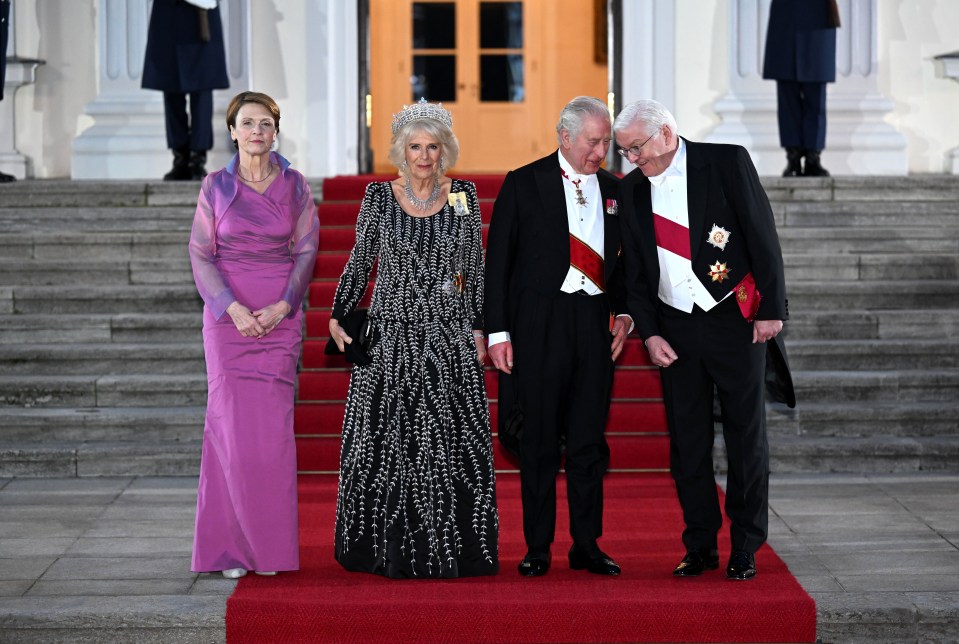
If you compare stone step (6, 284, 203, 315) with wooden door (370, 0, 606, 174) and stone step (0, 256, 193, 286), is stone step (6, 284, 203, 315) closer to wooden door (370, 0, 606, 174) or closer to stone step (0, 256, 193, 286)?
stone step (0, 256, 193, 286)

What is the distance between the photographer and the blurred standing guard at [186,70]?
808 centimetres

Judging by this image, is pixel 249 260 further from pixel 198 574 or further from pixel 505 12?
pixel 505 12

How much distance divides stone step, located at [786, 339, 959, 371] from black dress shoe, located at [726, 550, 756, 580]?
2.42m

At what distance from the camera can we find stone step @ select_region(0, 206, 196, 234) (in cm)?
735

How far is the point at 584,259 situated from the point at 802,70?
4521 millimetres

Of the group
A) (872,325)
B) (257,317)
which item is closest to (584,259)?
(257,317)

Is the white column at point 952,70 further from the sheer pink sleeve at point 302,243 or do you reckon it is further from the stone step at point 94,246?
the sheer pink sleeve at point 302,243

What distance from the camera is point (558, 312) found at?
418 centimetres

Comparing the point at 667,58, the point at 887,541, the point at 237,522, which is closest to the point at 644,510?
the point at 887,541

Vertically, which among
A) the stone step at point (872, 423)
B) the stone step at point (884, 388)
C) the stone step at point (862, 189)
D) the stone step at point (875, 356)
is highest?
the stone step at point (862, 189)

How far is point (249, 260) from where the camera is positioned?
4379 millimetres

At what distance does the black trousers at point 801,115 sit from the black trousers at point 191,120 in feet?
11.9

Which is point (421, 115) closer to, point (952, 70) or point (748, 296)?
point (748, 296)

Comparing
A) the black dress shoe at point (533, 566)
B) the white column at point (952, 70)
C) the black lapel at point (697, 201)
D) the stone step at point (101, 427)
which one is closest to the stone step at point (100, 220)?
the stone step at point (101, 427)
